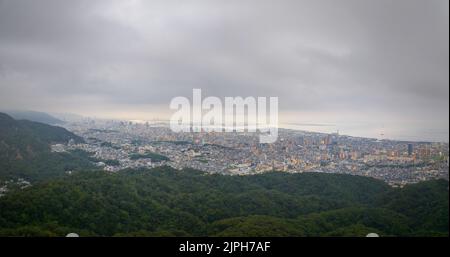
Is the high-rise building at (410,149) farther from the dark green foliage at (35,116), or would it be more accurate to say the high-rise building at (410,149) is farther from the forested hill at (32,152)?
the dark green foliage at (35,116)

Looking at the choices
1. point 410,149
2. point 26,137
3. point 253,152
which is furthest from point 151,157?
point 410,149

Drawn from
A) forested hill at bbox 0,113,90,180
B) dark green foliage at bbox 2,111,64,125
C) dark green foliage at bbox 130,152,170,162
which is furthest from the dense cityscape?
dark green foliage at bbox 2,111,64,125

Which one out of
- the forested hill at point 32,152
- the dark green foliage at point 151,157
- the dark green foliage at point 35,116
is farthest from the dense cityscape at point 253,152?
the dark green foliage at point 35,116

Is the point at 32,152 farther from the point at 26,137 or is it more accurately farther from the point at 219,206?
the point at 219,206

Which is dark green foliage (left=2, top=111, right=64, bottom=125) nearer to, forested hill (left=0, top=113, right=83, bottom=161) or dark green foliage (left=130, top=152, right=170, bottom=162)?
forested hill (left=0, top=113, right=83, bottom=161)

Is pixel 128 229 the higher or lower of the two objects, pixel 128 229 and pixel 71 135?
the lower

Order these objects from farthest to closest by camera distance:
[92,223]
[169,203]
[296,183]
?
[296,183] → [169,203] → [92,223]
